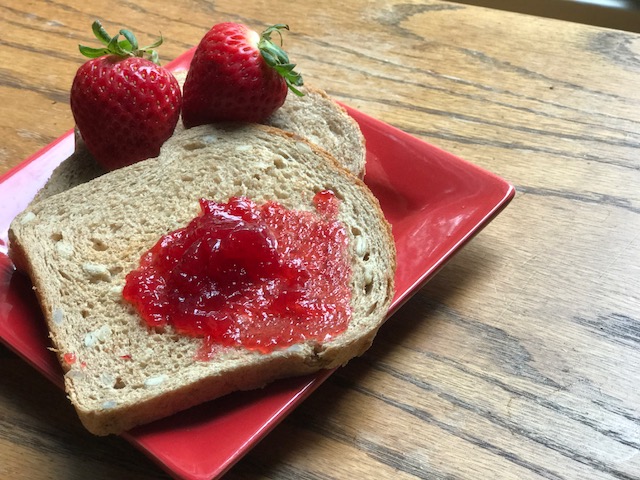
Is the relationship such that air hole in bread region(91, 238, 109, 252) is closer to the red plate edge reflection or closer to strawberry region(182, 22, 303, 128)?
the red plate edge reflection

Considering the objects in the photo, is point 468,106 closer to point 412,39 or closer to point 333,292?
point 412,39

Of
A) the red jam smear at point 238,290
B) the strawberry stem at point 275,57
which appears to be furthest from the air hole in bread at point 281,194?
the strawberry stem at point 275,57

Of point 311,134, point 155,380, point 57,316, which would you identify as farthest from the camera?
point 311,134

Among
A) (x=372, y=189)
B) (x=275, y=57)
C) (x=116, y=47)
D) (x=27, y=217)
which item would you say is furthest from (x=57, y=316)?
(x=372, y=189)

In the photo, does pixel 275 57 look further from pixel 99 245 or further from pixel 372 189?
pixel 99 245

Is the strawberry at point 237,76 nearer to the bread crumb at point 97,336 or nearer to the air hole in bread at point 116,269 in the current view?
the air hole in bread at point 116,269

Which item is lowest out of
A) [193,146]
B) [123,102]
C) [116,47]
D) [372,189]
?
[372,189]

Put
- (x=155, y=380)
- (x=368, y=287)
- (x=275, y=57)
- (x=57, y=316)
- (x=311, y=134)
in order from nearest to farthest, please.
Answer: (x=155, y=380)
(x=57, y=316)
(x=368, y=287)
(x=275, y=57)
(x=311, y=134)
